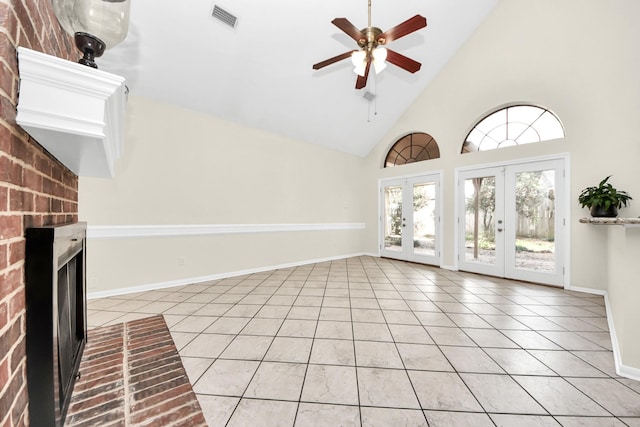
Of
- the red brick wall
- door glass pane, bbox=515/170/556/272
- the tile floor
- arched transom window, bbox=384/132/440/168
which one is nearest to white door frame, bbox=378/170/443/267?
arched transom window, bbox=384/132/440/168

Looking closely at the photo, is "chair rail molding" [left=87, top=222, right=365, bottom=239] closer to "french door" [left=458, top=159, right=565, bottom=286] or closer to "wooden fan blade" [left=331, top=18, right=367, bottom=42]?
"french door" [left=458, top=159, right=565, bottom=286]

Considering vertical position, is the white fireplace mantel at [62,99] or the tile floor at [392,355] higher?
the white fireplace mantel at [62,99]

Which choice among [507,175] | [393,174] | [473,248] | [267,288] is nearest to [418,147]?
[393,174]

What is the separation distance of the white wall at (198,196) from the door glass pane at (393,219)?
151cm

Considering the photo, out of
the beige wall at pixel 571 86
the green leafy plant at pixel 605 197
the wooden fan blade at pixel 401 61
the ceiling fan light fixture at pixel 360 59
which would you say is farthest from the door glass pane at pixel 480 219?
the ceiling fan light fixture at pixel 360 59

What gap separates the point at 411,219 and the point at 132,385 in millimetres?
5016

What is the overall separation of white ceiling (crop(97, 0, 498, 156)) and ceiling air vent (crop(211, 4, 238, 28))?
0.14ft

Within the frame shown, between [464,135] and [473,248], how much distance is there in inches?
80.2

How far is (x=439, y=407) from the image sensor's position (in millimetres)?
1336

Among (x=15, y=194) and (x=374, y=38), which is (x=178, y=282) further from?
(x=374, y=38)

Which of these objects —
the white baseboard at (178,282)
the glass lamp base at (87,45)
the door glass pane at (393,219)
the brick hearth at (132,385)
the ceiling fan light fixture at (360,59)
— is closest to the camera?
the glass lamp base at (87,45)

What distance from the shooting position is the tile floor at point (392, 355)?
1312mm

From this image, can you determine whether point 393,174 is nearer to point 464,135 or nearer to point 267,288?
point 464,135

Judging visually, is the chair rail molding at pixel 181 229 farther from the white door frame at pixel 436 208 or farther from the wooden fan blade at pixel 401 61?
the wooden fan blade at pixel 401 61
